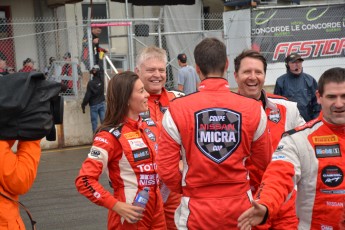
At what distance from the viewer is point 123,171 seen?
3822mm

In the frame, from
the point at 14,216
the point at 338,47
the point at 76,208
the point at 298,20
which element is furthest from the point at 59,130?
the point at 14,216

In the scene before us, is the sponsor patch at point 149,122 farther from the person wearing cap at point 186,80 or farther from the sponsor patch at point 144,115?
the person wearing cap at point 186,80

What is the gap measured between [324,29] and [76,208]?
1133 centimetres

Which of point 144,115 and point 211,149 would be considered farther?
point 144,115

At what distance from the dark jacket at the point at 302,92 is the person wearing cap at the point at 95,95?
210 inches

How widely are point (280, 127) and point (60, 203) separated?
4612 mm

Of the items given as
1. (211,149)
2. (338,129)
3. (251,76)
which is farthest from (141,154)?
(338,129)

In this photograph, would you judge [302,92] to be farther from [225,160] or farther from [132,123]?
[225,160]

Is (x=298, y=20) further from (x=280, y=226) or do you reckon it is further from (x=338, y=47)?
(x=280, y=226)

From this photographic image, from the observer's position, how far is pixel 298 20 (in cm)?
1598

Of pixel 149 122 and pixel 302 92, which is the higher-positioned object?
pixel 149 122

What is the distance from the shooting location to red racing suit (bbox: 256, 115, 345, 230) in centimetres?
304

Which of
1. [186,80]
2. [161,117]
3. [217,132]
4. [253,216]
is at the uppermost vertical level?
[217,132]

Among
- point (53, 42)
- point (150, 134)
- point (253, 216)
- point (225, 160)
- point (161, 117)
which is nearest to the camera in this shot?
point (253, 216)
